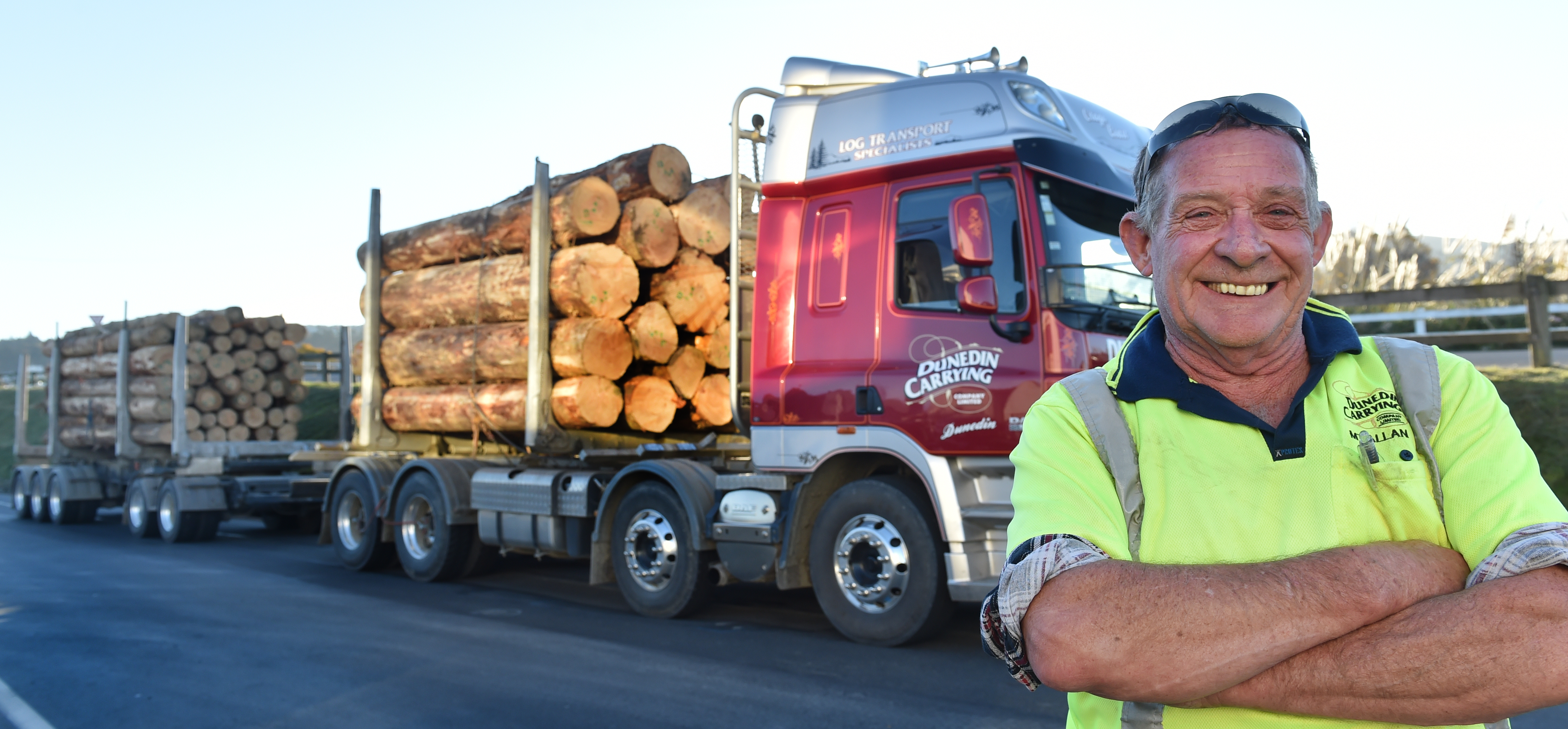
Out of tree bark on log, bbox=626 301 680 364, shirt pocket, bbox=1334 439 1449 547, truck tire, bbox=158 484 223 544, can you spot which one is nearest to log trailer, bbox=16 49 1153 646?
tree bark on log, bbox=626 301 680 364

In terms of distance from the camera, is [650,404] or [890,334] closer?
[890,334]

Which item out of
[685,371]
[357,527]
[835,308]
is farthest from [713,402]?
[357,527]

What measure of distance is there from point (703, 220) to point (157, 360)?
939 cm

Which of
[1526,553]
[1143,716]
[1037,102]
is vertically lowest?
[1143,716]

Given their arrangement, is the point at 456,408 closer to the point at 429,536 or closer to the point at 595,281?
the point at 429,536

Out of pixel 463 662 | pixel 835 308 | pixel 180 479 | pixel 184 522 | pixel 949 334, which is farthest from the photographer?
pixel 180 479

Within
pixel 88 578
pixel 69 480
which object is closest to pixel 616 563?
pixel 88 578

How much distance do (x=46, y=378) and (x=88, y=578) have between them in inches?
401

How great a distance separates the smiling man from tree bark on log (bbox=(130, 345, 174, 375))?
1458 cm

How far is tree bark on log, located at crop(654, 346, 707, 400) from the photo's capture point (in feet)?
26.8

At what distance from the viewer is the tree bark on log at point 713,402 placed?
26.3 feet

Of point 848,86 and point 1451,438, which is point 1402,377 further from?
point 848,86

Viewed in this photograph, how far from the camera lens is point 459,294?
9070mm

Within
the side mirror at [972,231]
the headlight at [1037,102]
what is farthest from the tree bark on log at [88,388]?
the headlight at [1037,102]
